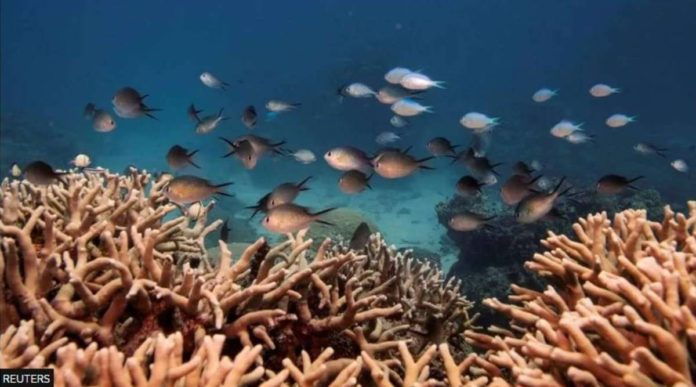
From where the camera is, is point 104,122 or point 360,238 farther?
point 104,122

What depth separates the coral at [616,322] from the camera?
1.84m

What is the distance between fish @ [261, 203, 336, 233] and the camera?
4.08m

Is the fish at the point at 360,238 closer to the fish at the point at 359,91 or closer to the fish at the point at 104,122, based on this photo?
the fish at the point at 359,91

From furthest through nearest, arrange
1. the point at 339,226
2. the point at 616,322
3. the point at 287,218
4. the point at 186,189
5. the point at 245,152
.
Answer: the point at 339,226, the point at 245,152, the point at 186,189, the point at 287,218, the point at 616,322

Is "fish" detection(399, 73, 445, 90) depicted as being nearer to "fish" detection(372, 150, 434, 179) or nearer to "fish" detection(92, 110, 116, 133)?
"fish" detection(372, 150, 434, 179)

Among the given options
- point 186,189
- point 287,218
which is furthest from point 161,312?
point 186,189

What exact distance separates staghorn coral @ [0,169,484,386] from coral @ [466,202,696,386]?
2.17 ft

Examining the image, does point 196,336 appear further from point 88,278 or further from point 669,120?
point 669,120

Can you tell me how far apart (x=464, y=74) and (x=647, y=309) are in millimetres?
78121

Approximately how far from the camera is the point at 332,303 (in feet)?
10.4

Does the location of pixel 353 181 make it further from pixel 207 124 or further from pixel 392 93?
pixel 207 124

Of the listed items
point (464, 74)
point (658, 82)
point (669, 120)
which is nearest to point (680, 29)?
point (658, 82)

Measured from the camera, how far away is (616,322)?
6.66ft

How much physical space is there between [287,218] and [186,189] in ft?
3.84
